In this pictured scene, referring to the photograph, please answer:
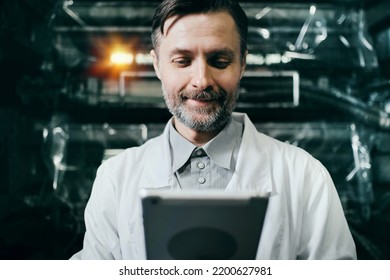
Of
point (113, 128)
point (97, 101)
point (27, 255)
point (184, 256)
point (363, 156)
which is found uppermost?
point (97, 101)

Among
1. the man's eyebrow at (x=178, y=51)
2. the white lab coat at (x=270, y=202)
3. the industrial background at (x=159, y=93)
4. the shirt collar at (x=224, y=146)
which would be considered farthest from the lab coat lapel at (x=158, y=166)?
the industrial background at (x=159, y=93)

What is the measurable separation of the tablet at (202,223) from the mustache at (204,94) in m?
0.34

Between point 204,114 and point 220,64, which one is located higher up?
point 220,64

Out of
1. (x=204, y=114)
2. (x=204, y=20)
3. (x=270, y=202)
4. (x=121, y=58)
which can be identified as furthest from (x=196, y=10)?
(x=121, y=58)

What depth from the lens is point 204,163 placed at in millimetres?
1074

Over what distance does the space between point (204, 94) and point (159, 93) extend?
587 millimetres

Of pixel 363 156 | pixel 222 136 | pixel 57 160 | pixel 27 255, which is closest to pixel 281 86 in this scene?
pixel 363 156

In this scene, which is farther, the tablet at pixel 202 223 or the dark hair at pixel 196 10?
the dark hair at pixel 196 10

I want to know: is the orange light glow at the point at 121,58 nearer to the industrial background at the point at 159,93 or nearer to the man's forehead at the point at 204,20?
the industrial background at the point at 159,93

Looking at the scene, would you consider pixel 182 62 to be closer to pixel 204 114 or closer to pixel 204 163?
pixel 204 114

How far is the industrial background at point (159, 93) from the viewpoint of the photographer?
5.01 ft
